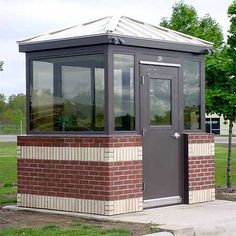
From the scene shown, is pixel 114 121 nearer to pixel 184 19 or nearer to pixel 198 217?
pixel 198 217

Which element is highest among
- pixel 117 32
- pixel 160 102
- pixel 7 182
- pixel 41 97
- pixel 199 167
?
pixel 117 32

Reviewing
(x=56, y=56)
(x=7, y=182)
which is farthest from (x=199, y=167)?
(x=7, y=182)

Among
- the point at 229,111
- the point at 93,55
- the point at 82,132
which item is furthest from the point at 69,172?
the point at 229,111

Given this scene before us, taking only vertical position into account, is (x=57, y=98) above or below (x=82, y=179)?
above

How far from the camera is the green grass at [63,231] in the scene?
917cm

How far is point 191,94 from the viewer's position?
12617 millimetres

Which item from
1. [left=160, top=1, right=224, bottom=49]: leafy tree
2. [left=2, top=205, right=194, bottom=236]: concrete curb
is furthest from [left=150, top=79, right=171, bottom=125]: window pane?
[left=160, top=1, right=224, bottom=49]: leafy tree

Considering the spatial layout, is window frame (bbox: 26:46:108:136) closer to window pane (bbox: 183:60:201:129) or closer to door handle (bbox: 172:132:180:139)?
door handle (bbox: 172:132:180:139)

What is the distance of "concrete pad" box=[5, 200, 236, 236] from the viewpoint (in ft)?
32.6

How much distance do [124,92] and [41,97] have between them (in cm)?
162

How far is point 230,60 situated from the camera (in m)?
15.3

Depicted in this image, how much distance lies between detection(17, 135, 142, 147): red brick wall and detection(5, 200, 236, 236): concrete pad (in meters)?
1.12

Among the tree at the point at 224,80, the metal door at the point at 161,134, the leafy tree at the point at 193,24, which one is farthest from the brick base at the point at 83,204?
the leafy tree at the point at 193,24

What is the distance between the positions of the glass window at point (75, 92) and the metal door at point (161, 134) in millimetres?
826
